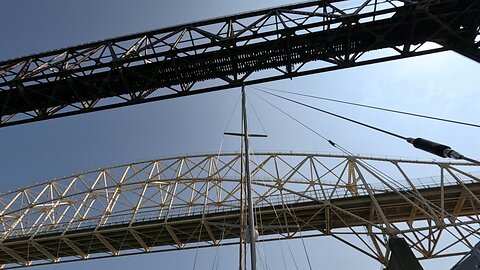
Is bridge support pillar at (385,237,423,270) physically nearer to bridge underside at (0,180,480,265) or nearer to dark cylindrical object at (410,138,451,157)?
dark cylindrical object at (410,138,451,157)

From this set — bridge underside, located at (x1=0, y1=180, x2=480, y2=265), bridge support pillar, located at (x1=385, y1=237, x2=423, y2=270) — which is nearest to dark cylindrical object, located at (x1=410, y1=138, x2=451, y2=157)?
bridge support pillar, located at (x1=385, y1=237, x2=423, y2=270)

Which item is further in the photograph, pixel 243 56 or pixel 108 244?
pixel 108 244

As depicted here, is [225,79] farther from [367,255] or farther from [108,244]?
[108,244]

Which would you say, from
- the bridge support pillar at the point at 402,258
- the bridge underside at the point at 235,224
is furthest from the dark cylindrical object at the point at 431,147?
the bridge underside at the point at 235,224

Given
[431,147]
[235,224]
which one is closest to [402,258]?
[431,147]

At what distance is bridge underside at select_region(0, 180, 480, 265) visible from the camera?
3178 cm

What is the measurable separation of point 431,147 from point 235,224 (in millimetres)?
21657

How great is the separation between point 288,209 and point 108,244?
57.1 feet

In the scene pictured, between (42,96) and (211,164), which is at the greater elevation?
(211,164)

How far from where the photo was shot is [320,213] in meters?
33.6

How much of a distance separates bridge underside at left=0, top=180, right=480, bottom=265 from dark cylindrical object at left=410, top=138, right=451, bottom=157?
19.2 meters

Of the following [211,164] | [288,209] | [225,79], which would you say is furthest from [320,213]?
[225,79]

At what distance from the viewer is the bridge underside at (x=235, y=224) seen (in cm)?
3178

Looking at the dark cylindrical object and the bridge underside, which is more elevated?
the bridge underside
